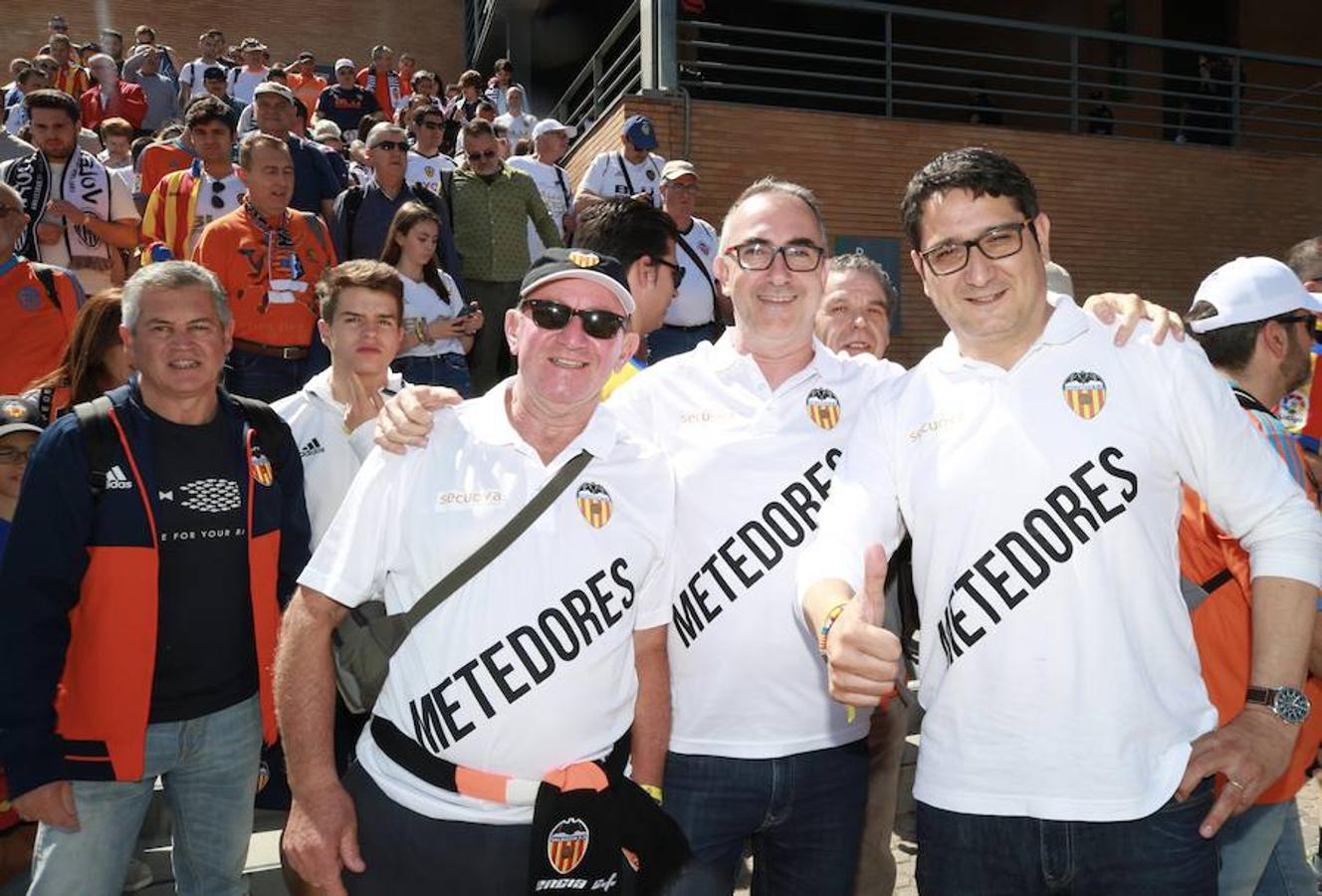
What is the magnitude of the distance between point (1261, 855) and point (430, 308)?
5.08m

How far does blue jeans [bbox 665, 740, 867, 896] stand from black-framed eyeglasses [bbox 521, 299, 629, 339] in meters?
1.12

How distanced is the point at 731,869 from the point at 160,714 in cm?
170

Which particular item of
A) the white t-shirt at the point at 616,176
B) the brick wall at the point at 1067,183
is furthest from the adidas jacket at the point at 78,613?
the brick wall at the point at 1067,183

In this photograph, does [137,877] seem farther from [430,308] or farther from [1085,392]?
[1085,392]

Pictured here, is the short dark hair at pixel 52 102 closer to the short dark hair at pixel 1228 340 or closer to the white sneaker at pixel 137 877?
the white sneaker at pixel 137 877

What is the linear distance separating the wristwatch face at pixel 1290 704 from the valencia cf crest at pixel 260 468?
8.96ft

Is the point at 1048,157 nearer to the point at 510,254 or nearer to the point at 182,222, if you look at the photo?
the point at 510,254

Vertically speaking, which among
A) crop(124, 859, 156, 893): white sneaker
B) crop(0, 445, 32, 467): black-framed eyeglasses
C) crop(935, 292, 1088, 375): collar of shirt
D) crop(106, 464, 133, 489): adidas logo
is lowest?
crop(124, 859, 156, 893): white sneaker

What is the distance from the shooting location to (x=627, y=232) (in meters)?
3.37

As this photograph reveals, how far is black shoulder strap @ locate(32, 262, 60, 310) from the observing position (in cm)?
520

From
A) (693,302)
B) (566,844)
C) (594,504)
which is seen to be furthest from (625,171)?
(566,844)

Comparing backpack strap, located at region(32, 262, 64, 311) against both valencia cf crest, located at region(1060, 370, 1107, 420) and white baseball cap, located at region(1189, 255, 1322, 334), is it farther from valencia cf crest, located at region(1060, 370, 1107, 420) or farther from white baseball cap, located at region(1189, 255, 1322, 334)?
white baseball cap, located at region(1189, 255, 1322, 334)

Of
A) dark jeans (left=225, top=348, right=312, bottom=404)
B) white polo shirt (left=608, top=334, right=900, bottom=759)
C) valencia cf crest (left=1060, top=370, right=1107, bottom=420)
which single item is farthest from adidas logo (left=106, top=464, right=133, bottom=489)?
dark jeans (left=225, top=348, right=312, bottom=404)

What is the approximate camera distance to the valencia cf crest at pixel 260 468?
3.17 meters
